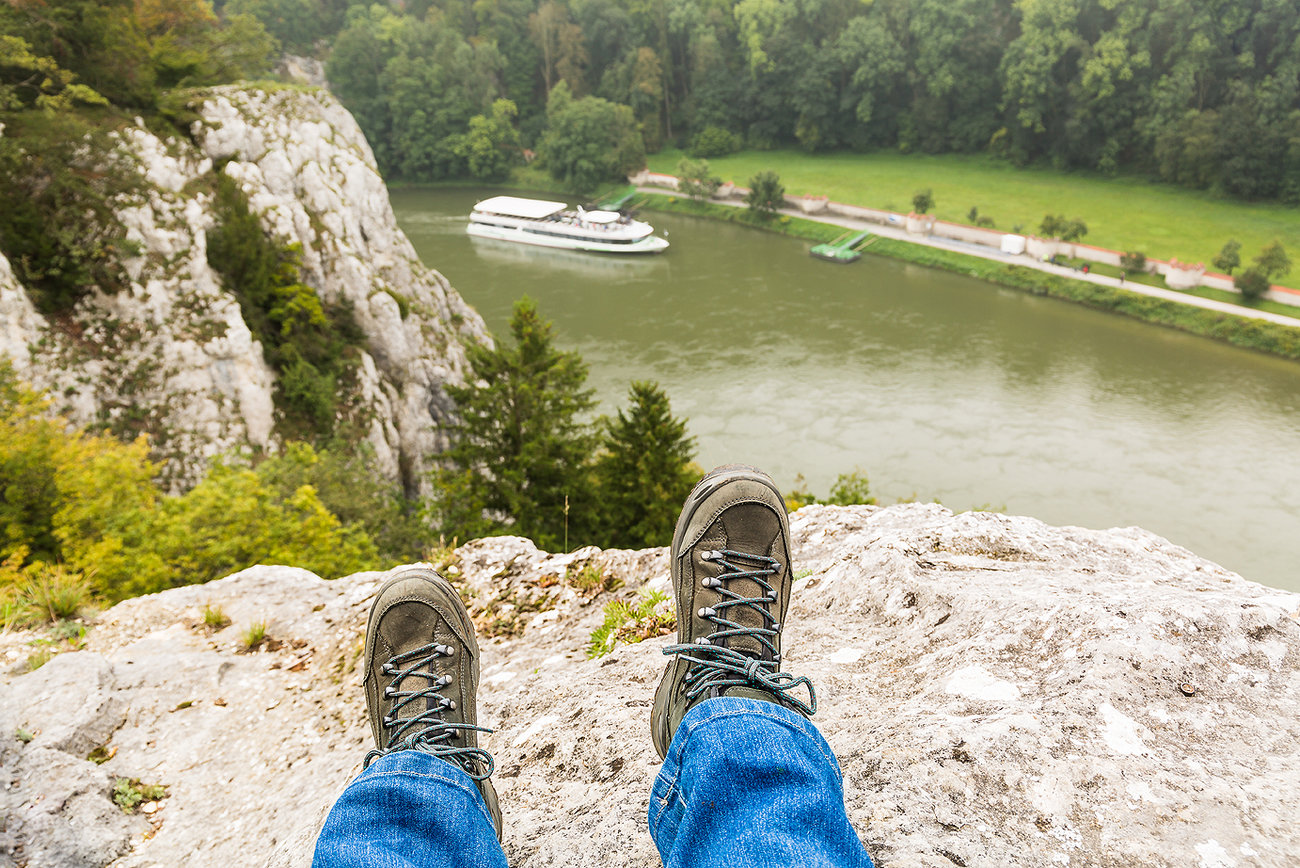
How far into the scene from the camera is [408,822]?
6.28ft

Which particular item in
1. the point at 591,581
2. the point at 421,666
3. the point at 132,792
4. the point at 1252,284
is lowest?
the point at 1252,284

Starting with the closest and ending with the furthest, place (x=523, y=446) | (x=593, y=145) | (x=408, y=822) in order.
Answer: (x=408, y=822)
(x=523, y=446)
(x=593, y=145)

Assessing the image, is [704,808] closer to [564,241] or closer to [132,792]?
[132,792]

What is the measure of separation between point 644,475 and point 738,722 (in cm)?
1004

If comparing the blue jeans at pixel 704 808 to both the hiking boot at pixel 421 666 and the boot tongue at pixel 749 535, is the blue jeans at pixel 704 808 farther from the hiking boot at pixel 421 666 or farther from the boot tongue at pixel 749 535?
the boot tongue at pixel 749 535

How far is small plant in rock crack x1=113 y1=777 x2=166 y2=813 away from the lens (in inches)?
113

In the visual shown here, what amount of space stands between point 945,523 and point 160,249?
1401cm

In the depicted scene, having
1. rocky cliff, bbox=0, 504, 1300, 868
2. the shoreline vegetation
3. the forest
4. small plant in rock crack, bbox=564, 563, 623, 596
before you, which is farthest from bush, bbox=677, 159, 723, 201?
small plant in rock crack, bbox=564, 563, 623, 596

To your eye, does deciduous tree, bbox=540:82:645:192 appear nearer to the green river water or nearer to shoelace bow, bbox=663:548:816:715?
the green river water

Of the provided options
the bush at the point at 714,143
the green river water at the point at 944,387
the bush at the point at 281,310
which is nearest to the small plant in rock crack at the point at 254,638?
the bush at the point at 281,310

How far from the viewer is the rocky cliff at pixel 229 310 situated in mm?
11820

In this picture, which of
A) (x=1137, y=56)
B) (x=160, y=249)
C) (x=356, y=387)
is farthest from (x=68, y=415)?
(x=1137, y=56)

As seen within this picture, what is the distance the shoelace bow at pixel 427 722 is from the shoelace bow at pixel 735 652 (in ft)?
2.21

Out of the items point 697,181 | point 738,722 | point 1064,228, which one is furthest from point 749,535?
point 697,181
